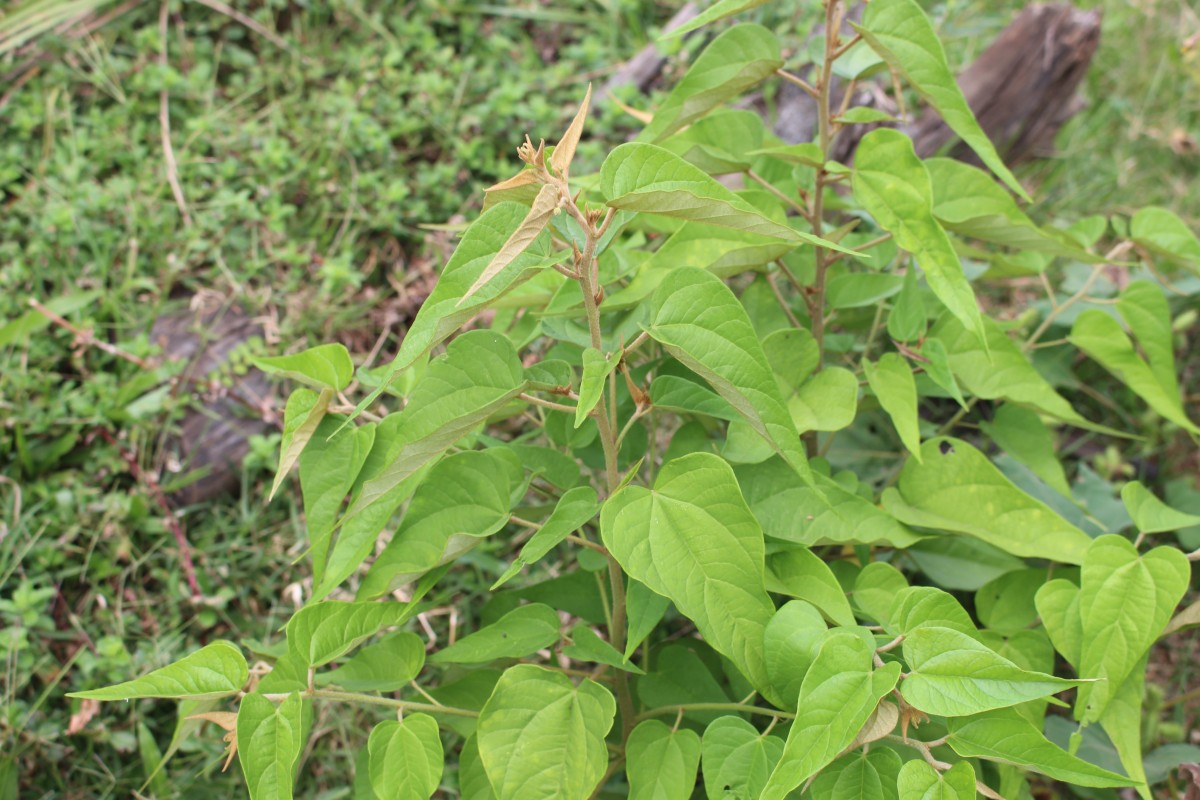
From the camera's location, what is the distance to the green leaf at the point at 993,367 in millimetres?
1429

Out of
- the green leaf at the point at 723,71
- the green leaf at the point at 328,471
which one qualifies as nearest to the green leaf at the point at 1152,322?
the green leaf at the point at 723,71

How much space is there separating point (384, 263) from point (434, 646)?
106cm

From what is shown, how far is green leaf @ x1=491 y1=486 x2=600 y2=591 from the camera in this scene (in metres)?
1.06

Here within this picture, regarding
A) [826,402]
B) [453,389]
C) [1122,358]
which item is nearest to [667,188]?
[453,389]

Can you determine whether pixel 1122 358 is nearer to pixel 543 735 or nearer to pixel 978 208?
pixel 978 208

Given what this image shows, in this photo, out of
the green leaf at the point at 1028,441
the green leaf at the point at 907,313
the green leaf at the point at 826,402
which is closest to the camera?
the green leaf at the point at 826,402

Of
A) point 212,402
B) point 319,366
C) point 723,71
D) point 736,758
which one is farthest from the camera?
point 212,402

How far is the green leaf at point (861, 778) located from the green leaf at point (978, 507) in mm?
378

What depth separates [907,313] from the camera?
137 centimetres

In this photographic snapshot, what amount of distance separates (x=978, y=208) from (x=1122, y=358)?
0.44 meters

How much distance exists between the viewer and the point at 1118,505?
1.79 meters

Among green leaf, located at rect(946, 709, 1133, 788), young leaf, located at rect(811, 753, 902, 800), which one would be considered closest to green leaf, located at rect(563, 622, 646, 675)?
young leaf, located at rect(811, 753, 902, 800)

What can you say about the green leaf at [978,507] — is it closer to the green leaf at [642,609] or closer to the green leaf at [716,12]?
the green leaf at [642,609]

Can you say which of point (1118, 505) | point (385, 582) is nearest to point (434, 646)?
point (385, 582)
